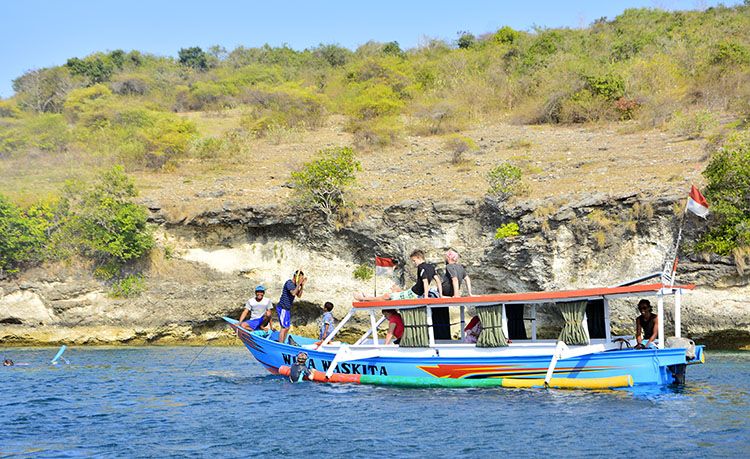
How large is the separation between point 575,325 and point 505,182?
1401 cm

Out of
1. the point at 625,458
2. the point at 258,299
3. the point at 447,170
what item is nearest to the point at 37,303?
the point at 258,299

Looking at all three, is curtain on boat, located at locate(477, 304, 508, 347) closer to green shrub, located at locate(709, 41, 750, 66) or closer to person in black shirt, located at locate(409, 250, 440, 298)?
person in black shirt, located at locate(409, 250, 440, 298)

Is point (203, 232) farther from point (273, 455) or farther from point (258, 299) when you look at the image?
point (273, 455)

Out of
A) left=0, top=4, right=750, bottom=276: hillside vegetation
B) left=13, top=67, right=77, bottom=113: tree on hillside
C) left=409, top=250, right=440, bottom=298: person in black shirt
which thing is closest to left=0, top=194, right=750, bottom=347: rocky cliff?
left=0, top=4, right=750, bottom=276: hillside vegetation

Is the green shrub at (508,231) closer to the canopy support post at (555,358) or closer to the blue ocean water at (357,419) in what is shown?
Result: the blue ocean water at (357,419)

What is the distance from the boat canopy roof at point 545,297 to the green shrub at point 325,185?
13587 mm

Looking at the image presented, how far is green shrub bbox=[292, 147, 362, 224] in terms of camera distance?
3281 cm

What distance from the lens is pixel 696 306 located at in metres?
26.4

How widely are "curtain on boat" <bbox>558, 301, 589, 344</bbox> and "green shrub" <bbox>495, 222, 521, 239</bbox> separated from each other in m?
11.4

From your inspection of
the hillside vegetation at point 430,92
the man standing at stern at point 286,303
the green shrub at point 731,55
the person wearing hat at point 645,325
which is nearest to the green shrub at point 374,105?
the hillside vegetation at point 430,92

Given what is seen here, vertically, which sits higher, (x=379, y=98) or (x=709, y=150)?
(x=379, y=98)

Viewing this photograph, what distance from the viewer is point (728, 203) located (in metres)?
27.0

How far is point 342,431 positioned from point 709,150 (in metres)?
23.4

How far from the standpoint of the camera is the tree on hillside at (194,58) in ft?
265
